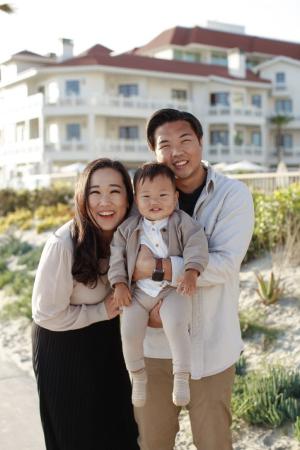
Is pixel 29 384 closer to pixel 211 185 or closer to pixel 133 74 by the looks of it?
pixel 211 185

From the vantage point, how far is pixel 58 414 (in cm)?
353

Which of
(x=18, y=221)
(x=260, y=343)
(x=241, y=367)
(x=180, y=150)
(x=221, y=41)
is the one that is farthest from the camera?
(x=221, y=41)

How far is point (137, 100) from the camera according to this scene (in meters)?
45.3

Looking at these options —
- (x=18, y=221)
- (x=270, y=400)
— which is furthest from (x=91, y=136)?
(x=270, y=400)

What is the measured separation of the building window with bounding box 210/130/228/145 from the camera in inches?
1957

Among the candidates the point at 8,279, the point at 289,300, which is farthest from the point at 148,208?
the point at 8,279

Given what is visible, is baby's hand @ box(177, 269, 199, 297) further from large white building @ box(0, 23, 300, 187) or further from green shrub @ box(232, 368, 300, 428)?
large white building @ box(0, 23, 300, 187)

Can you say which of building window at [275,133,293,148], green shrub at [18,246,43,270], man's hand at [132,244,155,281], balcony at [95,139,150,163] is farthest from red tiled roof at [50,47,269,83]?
man's hand at [132,244,155,281]

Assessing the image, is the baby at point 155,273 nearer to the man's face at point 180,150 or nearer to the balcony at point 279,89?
the man's face at point 180,150

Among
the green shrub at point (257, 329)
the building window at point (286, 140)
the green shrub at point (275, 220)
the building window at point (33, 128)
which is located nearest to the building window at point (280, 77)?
the building window at point (286, 140)

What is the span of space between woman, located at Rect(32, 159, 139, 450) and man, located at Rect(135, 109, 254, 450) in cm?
29

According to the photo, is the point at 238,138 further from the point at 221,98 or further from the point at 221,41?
the point at 221,41

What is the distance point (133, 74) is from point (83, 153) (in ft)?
22.1

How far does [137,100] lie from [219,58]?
1628cm
